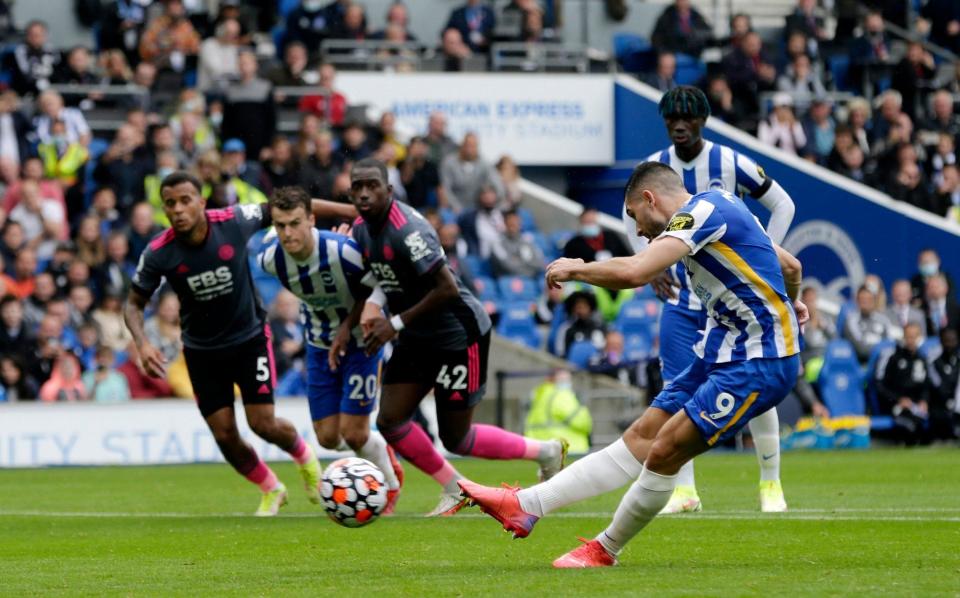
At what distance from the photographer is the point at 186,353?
41.8 ft

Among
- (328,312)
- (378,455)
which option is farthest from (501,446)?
(328,312)

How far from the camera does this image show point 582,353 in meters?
22.2

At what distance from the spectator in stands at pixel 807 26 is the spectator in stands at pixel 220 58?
979 centimetres

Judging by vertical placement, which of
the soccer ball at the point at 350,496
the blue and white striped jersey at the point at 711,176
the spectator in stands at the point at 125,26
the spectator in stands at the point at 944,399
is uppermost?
the blue and white striped jersey at the point at 711,176

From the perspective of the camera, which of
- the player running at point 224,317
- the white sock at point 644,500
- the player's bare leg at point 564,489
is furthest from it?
the player running at point 224,317

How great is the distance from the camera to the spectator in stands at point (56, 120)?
2217cm

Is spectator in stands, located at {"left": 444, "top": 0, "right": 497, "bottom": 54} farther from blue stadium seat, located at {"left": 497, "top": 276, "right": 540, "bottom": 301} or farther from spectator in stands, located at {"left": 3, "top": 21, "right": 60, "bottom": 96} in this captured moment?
spectator in stands, located at {"left": 3, "top": 21, "right": 60, "bottom": 96}

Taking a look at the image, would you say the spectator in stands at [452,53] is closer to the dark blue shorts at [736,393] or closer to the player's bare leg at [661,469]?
the dark blue shorts at [736,393]

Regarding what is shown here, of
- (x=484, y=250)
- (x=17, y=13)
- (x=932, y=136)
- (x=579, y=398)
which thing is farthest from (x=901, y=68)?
(x=17, y=13)

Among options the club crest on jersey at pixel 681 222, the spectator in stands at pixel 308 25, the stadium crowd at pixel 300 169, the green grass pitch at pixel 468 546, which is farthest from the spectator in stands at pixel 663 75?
the club crest on jersey at pixel 681 222

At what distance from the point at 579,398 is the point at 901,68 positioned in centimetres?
1109

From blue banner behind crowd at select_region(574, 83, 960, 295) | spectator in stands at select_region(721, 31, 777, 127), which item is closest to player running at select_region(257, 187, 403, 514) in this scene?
blue banner behind crowd at select_region(574, 83, 960, 295)

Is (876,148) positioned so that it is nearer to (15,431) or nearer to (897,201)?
(897,201)

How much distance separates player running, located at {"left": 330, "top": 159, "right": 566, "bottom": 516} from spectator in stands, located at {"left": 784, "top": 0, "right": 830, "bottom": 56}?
61.8 feet
